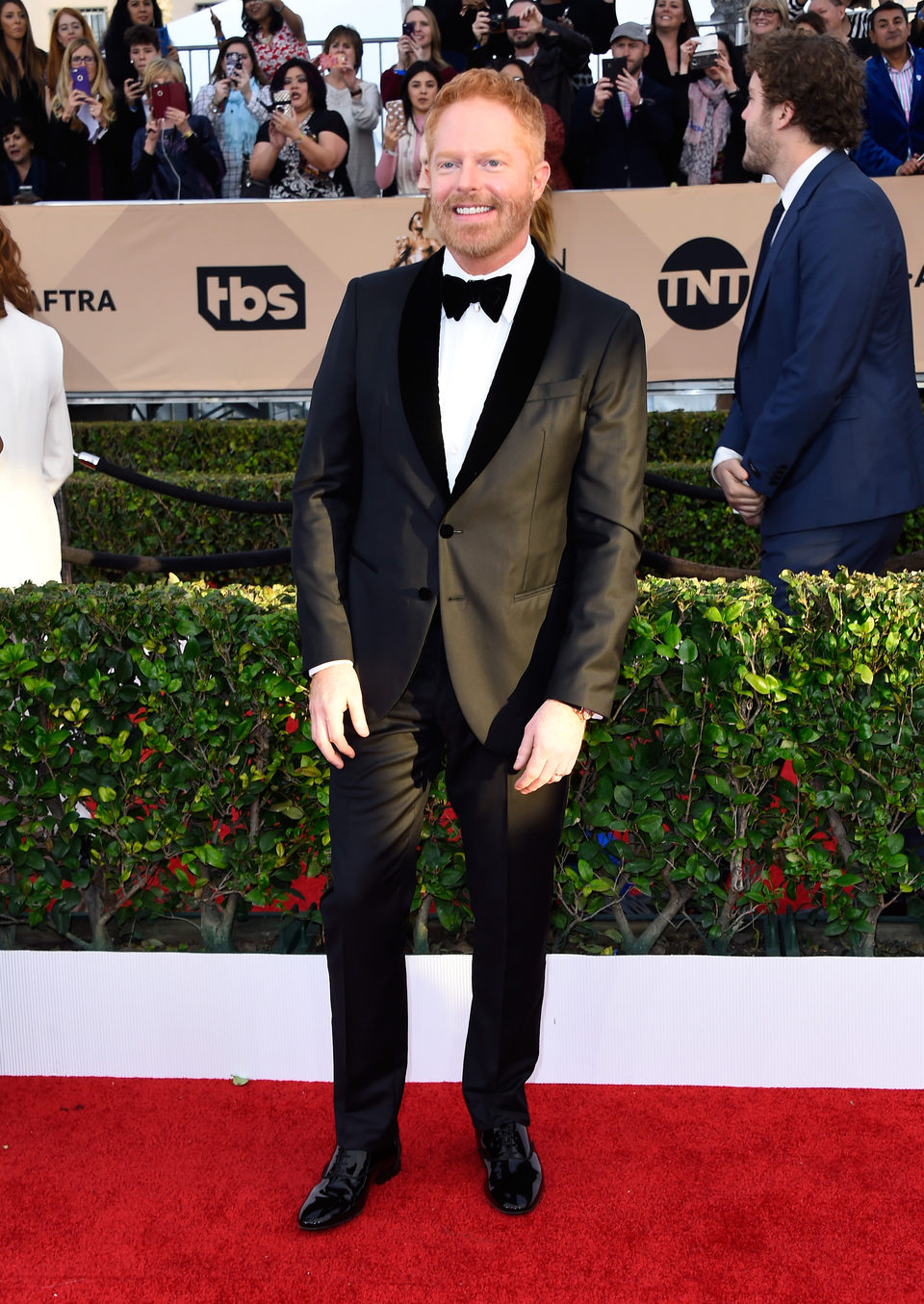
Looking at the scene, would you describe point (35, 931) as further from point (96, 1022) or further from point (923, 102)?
point (923, 102)

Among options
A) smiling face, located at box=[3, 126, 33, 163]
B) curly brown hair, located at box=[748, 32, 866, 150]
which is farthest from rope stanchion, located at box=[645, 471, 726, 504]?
smiling face, located at box=[3, 126, 33, 163]

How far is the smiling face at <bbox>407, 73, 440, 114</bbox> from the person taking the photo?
8.33 m

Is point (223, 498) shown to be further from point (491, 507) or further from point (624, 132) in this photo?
point (624, 132)

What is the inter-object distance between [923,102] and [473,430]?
6.89 meters

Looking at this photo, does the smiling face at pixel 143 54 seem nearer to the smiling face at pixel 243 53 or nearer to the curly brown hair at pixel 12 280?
the smiling face at pixel 243 53

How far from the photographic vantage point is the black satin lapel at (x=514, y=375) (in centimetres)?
252

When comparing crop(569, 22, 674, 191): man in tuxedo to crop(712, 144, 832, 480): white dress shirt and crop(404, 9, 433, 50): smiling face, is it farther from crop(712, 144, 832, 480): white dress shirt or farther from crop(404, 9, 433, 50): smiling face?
crop(712, 144, 832, 480): white dress shirt

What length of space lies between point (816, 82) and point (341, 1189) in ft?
10.5

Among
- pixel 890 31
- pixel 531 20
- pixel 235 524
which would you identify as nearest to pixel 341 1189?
pixel 235 524

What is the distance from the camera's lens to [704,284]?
8.01 m

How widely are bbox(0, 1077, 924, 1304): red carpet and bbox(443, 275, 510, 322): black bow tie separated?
1940 millimetres

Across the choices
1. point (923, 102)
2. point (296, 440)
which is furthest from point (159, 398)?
point (923, 102)

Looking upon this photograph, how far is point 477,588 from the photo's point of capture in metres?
2.55

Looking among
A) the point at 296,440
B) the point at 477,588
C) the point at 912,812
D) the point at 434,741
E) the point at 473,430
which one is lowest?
the point at 296,440
